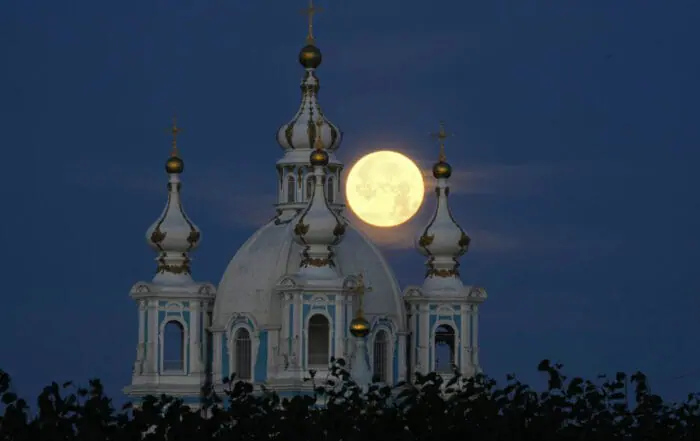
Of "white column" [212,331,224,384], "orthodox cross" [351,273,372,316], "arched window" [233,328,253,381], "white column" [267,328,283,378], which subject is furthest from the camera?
"white column" [212,331,224,384]

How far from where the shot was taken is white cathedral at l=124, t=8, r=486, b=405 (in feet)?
233

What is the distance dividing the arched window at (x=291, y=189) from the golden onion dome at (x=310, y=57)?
2.01 meters

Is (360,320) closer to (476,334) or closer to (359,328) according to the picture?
(359,328)

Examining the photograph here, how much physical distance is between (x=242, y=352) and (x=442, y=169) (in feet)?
16.0

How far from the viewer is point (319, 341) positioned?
71.8 meters

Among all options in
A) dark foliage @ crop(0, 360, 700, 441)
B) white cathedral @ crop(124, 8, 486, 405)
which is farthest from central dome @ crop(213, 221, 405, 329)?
dark foliage @ crop(0, 360, 700, 441)

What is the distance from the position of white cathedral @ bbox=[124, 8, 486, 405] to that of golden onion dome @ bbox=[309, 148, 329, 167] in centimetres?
2

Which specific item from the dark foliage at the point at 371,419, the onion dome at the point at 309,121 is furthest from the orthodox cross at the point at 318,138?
the dark foliage at the point at 371,419

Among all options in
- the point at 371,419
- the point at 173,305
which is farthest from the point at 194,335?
the point at 371,419

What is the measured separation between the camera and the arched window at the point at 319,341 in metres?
71.2

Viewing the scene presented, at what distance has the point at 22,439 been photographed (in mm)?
48781

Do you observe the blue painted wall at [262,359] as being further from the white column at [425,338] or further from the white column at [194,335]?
the white column at [425,338]

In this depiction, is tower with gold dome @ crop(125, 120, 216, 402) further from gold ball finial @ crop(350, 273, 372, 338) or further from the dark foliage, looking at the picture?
the dark foliage

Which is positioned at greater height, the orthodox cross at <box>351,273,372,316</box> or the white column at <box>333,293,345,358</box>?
the orthodox cross at <box>351,273,372,316</box>
